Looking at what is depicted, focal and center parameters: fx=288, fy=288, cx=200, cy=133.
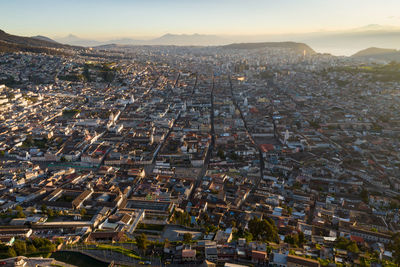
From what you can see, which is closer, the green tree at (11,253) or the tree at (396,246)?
the green tree at (11,253)

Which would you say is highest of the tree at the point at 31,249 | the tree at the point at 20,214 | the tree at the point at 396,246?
the tree at the point at 20,214

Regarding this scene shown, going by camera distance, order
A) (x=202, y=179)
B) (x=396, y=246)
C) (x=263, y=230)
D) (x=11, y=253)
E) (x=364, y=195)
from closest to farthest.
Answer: (x=11, y=253) < (x=396, y=246) < (x=263, y=230) < (x=364, y=195) < (x=202, y=179)

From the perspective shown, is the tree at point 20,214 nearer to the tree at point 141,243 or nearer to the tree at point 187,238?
the tree at point 141,243

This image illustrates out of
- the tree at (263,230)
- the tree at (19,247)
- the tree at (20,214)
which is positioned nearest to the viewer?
the tree at (19,247)

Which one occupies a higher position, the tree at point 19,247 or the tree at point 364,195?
the tree at point 19,247

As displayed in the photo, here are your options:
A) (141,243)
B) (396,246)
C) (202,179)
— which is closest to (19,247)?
(141,243)

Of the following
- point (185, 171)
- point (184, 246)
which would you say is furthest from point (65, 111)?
point (184, 246)

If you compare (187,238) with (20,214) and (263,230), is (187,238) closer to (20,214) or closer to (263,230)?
(263,230)

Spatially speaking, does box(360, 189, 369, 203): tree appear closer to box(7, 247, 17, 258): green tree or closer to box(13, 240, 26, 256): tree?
box(13, 240, 26, 256): tree

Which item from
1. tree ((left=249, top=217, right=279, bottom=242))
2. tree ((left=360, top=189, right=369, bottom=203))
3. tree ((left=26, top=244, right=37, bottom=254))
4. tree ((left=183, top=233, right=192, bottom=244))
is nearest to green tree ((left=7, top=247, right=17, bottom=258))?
tree ((left=26, top=244, right=37, bottom=254))

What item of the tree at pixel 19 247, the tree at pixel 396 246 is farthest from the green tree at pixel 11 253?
the tree at pixel 396 246

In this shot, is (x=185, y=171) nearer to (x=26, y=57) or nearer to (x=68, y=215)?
(x=68, y=215)
